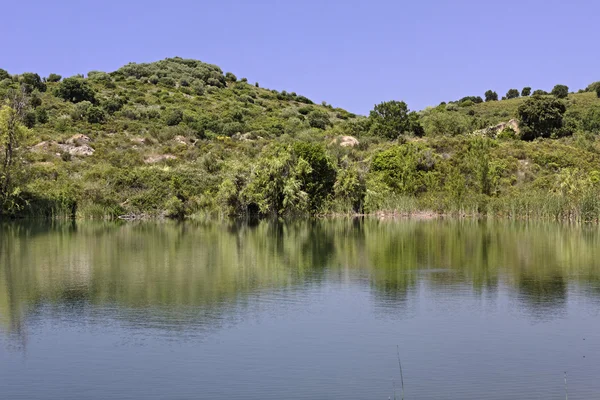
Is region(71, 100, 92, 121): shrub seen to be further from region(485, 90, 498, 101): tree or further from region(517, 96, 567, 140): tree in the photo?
region(485, 90, 498, 101): tree

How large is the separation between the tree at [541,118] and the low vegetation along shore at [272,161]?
0.17m

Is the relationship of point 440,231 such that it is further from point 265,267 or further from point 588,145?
point 588,145

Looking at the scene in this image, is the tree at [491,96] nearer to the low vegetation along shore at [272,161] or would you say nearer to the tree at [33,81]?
the low vegetation along shore at [272,161]

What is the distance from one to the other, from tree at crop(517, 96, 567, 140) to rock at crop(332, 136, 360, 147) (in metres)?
21.9

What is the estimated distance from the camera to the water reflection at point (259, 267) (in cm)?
1867

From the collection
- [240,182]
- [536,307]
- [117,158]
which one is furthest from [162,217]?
[536,307]

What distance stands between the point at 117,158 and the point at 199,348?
5960 centimetres

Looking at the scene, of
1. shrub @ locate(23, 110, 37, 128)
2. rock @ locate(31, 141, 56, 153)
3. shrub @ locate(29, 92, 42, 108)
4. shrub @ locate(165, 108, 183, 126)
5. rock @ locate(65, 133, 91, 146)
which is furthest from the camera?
shrub @ locate(165, 108, 183, 126)

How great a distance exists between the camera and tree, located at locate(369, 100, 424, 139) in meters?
87.6

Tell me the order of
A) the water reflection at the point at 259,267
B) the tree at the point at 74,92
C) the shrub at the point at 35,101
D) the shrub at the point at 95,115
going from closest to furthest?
the water reflection at the point at 259,267 → the shrub at the point at 95,115 → the shrub at the point at 35,101 → the tree at the point at 74,92

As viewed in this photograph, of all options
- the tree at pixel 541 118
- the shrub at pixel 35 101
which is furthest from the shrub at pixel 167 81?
the tree at pixel 541 118

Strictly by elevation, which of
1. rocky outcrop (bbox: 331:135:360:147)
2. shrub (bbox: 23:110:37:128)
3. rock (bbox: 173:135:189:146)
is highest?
shrub (bbox: 23:110:37:128)

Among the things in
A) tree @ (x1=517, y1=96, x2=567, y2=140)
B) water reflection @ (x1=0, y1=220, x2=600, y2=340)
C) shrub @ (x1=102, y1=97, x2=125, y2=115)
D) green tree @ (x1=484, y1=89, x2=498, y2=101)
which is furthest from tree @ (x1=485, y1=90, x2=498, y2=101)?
water reflection @ (x1=0, y1=220, x2=600, y2=340)

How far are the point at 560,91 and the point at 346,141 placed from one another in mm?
63592
